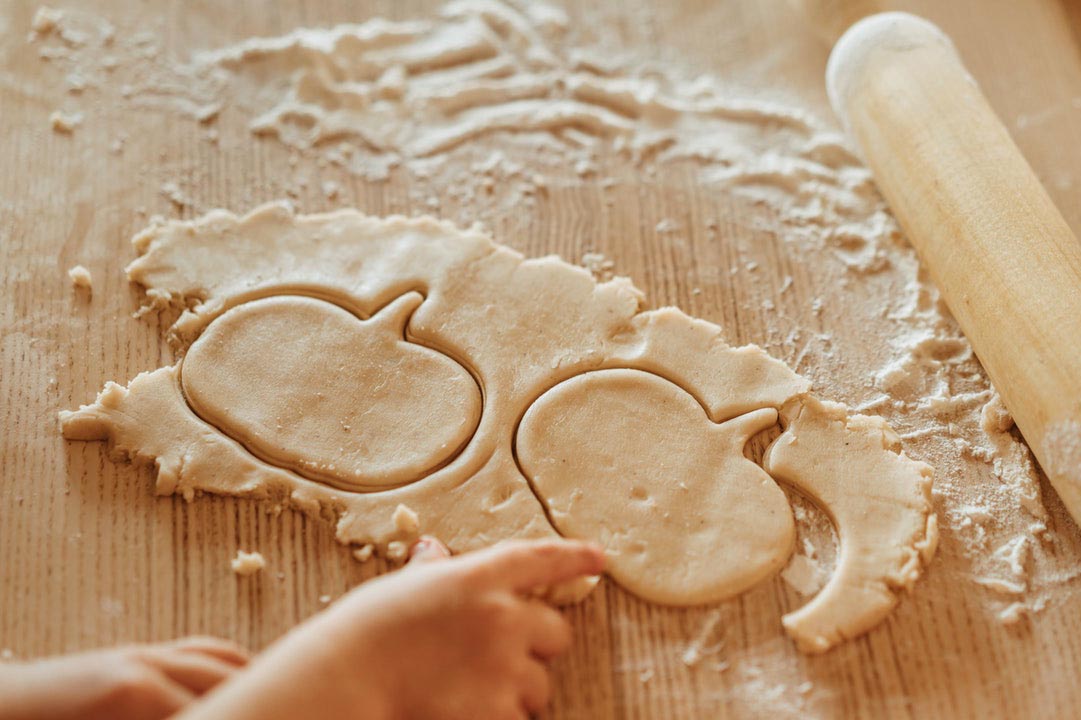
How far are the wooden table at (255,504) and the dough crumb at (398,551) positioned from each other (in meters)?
0.04

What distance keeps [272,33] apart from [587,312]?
889mm

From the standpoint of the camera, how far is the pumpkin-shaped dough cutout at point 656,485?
3.67 feet

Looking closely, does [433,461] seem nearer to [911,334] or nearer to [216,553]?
[216,553]

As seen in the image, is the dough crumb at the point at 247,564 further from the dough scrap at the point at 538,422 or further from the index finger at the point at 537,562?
the index finger at the point at 537,562

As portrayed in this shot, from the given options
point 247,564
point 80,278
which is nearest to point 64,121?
point 80,278

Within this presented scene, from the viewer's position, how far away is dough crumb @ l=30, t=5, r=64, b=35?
172 centimetres

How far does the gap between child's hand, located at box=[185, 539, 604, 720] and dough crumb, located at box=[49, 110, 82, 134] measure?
102cm

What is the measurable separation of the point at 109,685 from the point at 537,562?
0.43 metres

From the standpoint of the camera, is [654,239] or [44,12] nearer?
[654,239]

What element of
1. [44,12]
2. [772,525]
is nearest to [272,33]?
[44,12]

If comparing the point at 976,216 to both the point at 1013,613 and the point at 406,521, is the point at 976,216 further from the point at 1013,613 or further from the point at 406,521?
the point at 406,521

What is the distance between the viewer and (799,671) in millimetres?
1080

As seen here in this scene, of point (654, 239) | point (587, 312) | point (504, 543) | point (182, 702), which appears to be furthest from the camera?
point (654, 239)

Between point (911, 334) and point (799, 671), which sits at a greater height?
point (911, 334)
